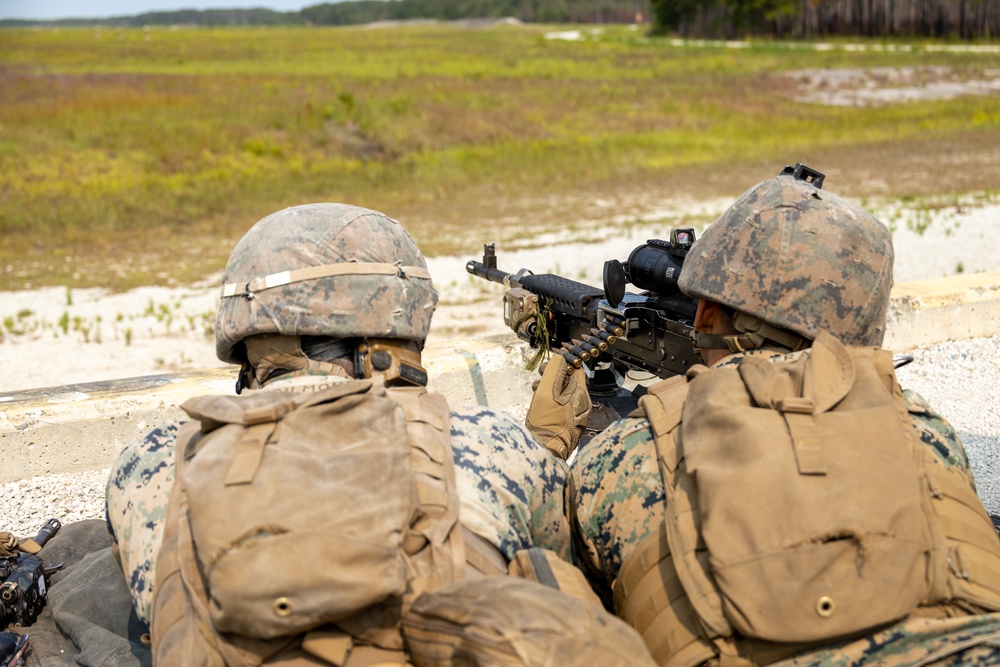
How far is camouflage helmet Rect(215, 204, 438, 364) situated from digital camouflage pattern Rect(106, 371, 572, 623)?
182mm

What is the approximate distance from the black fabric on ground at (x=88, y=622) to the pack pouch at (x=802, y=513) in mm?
1851

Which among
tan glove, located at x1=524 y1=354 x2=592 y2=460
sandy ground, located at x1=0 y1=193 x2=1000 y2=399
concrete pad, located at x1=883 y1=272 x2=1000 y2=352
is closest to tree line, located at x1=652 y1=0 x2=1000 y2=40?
sandy ground, located at x1=0 y1=193 x2=1000 y2=399

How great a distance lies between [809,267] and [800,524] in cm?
108

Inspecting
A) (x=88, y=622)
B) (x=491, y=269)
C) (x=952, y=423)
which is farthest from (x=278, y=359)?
(x=952, y=423)

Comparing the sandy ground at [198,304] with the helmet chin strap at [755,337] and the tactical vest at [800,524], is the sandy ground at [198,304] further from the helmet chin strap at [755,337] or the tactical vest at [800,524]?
the tactical vest at [800,524]

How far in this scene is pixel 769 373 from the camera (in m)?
2.18

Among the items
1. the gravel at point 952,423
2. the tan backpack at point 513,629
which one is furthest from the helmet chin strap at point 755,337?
the gravel at point 952,423

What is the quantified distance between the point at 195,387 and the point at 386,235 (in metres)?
2.53

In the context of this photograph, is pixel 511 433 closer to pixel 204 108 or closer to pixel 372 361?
pixel 372 361

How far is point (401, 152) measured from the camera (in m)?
19.2

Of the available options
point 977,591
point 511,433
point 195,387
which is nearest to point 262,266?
point 511,433

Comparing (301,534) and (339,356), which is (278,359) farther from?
(301,534)

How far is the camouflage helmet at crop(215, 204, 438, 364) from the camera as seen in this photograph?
2643 millimetres

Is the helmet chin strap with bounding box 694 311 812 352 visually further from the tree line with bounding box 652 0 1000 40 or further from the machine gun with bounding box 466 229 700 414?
the tree line with bounding box 652 0 1000 40
